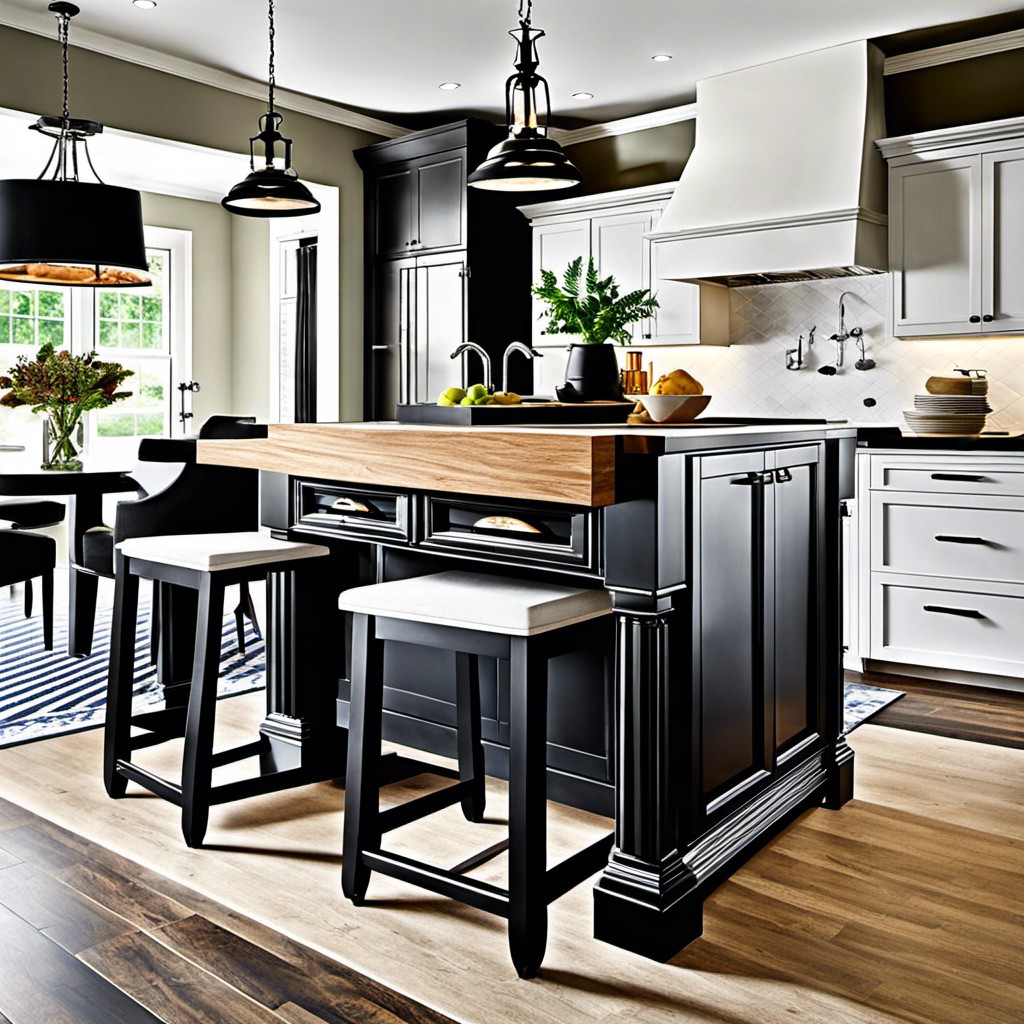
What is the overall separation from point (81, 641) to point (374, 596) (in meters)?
2.74

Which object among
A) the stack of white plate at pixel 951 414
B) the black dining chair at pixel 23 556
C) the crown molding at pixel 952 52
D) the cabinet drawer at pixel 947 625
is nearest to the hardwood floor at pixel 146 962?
the black dining chair at pixel 23 556

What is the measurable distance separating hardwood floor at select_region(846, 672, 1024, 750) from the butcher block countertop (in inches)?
59.5

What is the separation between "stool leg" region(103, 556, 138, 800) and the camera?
2.58 metres

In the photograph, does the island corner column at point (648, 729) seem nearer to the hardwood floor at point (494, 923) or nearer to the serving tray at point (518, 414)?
the hardwood floor at point (494, 923)

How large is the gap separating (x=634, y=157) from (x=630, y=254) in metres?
0.69

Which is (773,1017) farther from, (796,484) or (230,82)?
(230,82)

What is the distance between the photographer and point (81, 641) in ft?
14.1

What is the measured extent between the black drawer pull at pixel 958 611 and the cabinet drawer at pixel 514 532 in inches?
104

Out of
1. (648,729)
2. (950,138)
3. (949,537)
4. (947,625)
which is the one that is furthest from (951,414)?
(648,729)

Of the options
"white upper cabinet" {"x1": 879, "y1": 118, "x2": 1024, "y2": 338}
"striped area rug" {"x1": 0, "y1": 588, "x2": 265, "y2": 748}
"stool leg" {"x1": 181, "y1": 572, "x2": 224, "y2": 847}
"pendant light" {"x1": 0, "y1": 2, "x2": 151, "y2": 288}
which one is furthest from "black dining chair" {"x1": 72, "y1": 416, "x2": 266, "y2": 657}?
"white upper cabinet" {"x1": 879, "y1": 118, "x2": 1024, "y2": 338}

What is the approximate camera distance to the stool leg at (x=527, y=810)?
1842 millimetres

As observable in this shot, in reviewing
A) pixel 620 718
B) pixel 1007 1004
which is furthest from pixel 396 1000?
pixel 1007 1004

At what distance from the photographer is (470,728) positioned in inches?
97.6

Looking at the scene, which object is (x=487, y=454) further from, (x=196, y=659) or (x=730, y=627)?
(x=196, y=659)
